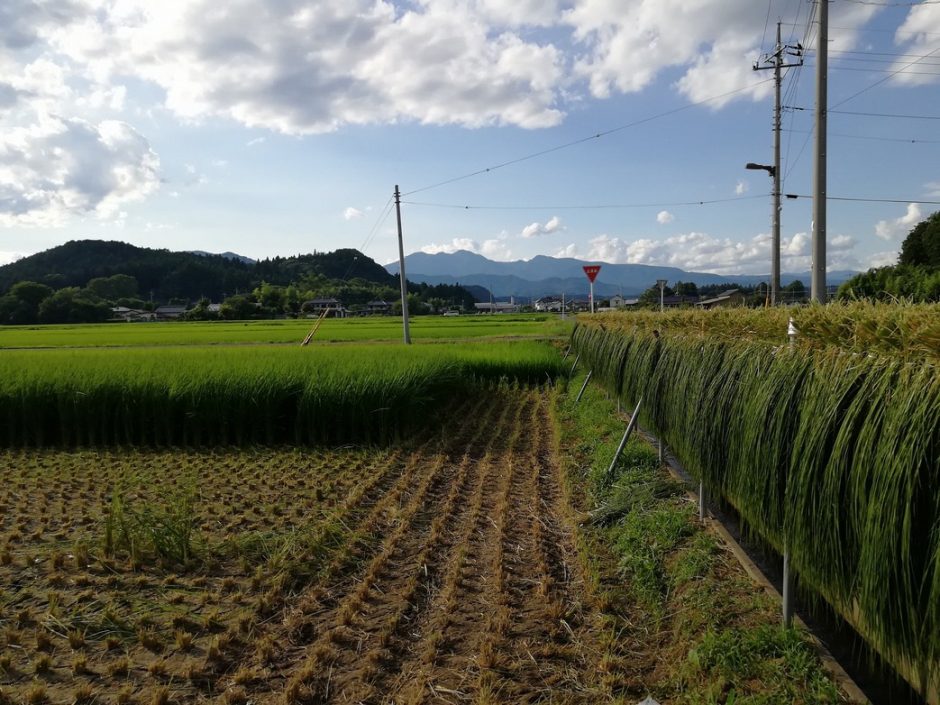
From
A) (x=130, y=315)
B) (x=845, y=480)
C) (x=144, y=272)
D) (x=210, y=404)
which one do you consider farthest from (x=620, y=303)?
(x=144, y=272)

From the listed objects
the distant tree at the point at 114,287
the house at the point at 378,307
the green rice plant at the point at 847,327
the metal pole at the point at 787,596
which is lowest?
the metal pole at the point at 787,596

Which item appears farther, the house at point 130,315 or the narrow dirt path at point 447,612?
the house at point 130,315

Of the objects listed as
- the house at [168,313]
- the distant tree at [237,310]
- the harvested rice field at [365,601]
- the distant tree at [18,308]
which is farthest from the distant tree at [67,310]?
the harvested rice field at [365,601]

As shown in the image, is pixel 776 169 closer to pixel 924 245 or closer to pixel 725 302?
pixel 725 302

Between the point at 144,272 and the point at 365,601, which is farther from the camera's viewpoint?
the point at 144,272

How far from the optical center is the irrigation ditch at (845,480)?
1.93 m

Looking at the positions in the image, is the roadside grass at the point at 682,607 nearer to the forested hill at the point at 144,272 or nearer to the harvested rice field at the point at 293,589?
the harvested rice field at the point at 293,589

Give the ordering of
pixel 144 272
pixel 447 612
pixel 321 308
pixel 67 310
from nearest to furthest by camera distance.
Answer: pixel 447 612 → pixel 67 310 → pixel 321 308 → pixel 144 272

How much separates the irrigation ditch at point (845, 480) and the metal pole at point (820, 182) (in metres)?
4.28

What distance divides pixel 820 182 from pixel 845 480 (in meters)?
6.80

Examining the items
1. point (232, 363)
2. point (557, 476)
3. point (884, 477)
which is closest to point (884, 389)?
point (884, 477)

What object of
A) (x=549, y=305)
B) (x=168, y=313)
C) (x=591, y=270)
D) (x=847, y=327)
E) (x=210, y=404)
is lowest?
(x=210, y=404)

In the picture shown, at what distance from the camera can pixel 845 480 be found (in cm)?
237

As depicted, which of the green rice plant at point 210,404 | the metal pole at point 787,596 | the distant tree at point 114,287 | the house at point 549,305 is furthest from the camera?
the house at point 549,305
